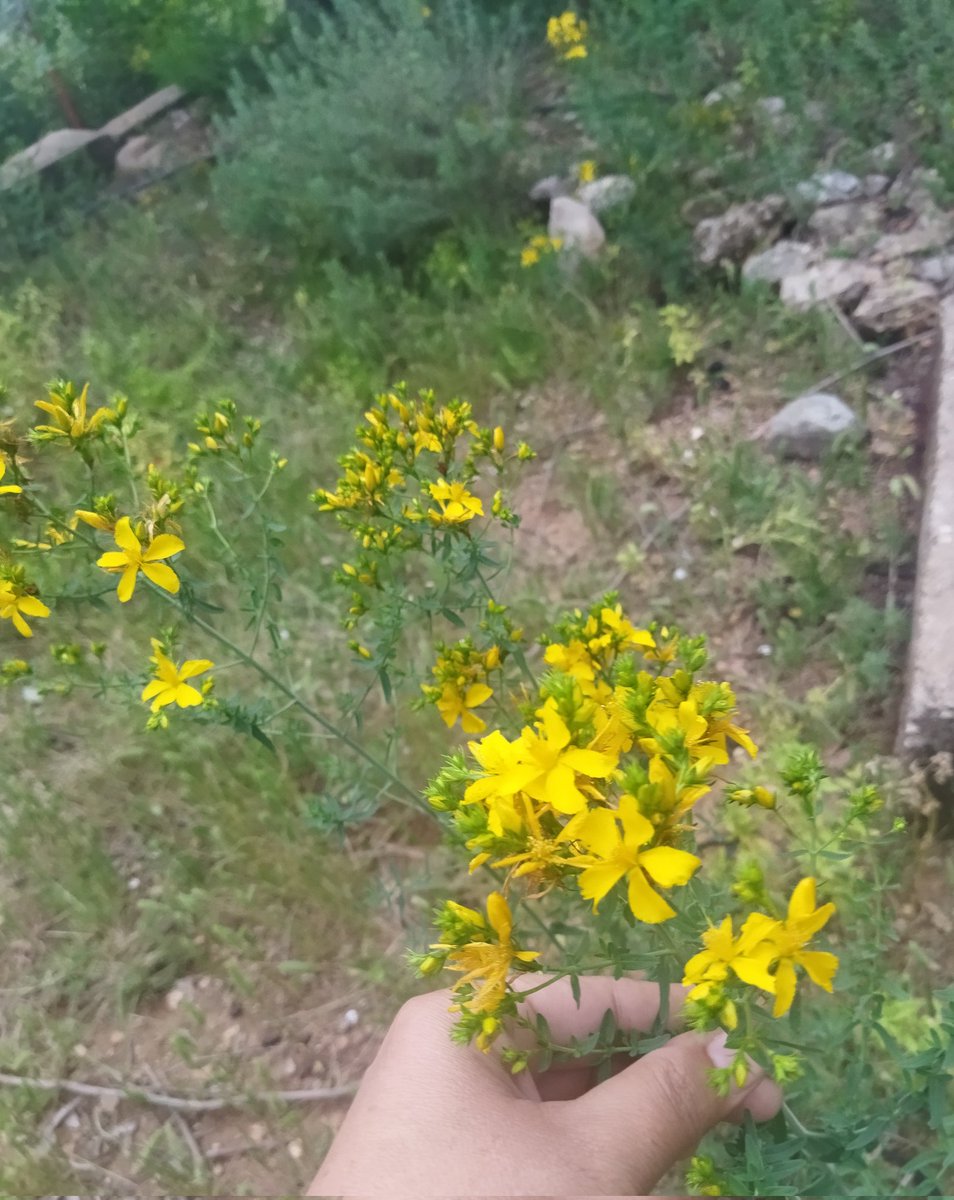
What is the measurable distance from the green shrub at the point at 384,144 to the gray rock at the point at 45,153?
1.22 metres

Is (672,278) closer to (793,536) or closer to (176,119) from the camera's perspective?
(793,536)

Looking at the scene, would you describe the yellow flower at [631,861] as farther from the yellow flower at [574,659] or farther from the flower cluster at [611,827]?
the yellow flower at [574,659]

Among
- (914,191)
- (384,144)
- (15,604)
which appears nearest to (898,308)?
(914,191)

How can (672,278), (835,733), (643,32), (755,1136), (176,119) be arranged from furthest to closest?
(176,119)
(643,32)
(672,278)
(835,733)
(755,1136)

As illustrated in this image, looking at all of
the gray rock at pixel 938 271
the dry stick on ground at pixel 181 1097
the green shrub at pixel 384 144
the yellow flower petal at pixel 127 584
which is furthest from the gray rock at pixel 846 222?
the dry stick on ground at pixel 181 1097

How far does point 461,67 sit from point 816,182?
1.71 metres

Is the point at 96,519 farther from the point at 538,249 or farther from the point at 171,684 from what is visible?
the point at 538,249

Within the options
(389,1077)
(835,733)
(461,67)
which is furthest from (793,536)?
(461,67)

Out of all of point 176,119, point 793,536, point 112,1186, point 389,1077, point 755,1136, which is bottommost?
point 112,1186

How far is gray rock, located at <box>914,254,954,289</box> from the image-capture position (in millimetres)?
3170

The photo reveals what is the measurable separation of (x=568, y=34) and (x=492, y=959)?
424 cm

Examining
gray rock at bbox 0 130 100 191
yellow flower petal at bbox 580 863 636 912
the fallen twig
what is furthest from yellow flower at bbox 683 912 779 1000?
gray rock at bbox 0 130 100 191

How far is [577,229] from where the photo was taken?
3.78 metres

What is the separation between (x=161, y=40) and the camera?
4703 millimetres
